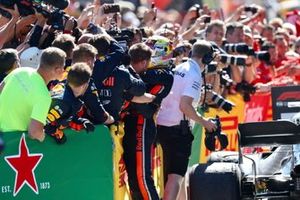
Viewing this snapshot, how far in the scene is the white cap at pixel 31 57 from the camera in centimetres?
1058

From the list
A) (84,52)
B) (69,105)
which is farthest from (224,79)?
(69,105)

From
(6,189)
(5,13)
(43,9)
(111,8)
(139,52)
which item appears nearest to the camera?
(6,189)

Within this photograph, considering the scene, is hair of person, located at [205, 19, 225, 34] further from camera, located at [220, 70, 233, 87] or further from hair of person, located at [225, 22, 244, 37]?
hair of person, located at [225, 22, 244, 37]

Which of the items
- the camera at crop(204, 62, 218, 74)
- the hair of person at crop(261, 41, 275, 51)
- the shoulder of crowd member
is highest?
the hair of person at crop(261, 41, 275, 51)

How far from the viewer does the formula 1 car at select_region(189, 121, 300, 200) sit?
373 inches

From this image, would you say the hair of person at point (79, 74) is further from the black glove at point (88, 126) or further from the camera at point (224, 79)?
the camera at point (224, 79)

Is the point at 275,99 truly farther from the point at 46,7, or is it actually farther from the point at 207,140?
the point at 46,7

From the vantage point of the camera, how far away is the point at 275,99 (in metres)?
14.2

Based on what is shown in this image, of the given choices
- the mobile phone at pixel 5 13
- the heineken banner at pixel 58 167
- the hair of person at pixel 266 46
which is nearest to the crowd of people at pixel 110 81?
the mobile phone at pixel 5 13

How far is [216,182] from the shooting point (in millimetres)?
9648

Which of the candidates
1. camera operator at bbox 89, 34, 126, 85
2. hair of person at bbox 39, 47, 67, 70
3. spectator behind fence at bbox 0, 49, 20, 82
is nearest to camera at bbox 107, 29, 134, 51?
camera operator at bbox 89, 34, 126, 85

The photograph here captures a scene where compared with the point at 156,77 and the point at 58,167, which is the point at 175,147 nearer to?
the point at 156,77

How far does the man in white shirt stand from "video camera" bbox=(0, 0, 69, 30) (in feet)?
4.41

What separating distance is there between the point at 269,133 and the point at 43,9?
2610 millimetres
